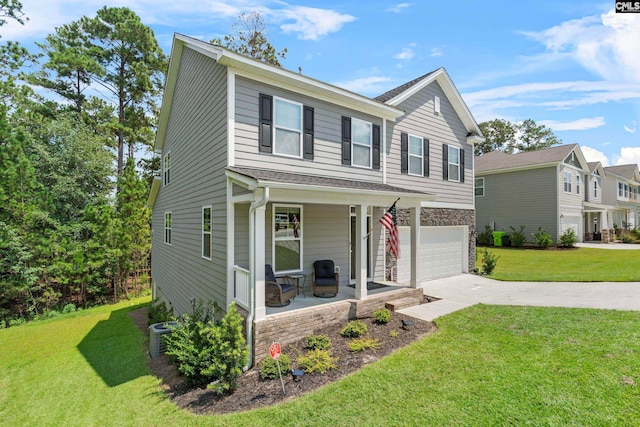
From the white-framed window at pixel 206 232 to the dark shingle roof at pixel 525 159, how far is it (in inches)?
911

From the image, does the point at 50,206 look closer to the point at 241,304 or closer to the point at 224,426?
the point at 241,304

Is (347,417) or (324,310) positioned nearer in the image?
(347,417)

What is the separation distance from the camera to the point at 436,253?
1248 centimetres

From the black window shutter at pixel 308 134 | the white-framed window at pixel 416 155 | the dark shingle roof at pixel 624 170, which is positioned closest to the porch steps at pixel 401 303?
the black window shutter at pixel 308 134

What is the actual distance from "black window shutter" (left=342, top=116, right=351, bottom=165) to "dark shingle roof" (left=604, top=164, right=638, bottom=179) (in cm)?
3576

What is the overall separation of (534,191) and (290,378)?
24036mm

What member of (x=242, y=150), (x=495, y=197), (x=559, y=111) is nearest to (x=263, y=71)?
(x=242, y=150)

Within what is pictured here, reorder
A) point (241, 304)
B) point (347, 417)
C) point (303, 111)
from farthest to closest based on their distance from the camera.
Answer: point (303, 111) < point (241, 304) < point (347, 417)

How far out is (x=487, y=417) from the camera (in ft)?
12.6

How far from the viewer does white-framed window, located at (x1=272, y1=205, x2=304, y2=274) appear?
27.0 ft

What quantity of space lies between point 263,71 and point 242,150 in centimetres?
196

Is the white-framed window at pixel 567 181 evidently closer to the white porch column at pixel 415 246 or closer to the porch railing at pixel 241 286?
the white porch column at pixel 415 246

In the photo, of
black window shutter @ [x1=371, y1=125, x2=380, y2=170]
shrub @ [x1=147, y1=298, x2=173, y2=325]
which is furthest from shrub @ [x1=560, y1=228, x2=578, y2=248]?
shrub @ [x1=147, y1=298, x2=173, y2=325]

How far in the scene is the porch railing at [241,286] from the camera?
20.7ft
